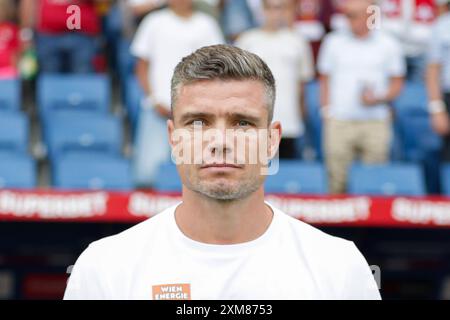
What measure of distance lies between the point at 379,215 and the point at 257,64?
453 centimetres

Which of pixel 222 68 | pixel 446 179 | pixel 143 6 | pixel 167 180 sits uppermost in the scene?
pixel 143 6

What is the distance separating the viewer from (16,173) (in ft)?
25.4

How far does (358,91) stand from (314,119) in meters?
0.80

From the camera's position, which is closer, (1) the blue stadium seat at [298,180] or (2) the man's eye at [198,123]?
(2) the man's eye at [198,123]

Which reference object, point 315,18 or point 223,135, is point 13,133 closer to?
point 315,18

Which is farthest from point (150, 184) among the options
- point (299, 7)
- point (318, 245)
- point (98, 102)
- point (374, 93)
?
point (318, 245)

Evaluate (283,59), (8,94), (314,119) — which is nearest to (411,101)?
(314,119)

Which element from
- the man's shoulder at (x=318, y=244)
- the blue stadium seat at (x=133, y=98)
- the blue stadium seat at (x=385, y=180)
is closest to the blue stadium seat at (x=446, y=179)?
the blue stadium seat at (x=385, y=180)

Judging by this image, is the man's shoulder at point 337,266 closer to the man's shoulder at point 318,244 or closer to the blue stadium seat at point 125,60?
the man's shoulder at point 318,244

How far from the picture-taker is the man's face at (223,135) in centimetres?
296

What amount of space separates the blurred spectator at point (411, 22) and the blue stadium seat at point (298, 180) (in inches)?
88.2

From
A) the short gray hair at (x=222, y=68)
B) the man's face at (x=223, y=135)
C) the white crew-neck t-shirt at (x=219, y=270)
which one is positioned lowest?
the white crew-neck t-shirt at (x=219, y=270)

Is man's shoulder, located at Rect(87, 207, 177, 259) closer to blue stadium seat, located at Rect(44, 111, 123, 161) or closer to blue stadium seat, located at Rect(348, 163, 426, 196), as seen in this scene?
blue stadium seat, located at Rect(348, 163, 426, 196)

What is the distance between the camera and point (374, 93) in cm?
844
